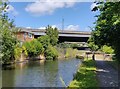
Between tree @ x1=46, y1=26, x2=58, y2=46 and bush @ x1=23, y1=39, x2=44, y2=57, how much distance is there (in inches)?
761

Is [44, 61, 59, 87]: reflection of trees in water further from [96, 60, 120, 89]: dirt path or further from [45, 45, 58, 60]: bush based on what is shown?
[45, 45, 58, 60]: bush

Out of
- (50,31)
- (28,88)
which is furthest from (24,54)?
(28,88)

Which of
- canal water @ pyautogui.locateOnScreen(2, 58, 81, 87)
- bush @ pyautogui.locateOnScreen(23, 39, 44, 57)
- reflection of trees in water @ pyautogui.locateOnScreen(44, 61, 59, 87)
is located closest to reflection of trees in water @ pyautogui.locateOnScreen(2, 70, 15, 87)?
canal water @ pyautogui.locateOnScreen(2, 58, 81, 87)

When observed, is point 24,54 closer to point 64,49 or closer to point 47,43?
point 47,43

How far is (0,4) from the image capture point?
116 feet

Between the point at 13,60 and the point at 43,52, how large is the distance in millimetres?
24140

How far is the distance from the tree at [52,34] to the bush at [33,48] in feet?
63.4

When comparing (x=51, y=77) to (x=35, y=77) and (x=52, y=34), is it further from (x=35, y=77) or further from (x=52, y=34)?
(x=52, y=34)

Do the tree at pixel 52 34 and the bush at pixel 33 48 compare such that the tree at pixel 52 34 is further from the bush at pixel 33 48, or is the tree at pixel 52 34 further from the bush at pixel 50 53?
the bush at pixel 33 48

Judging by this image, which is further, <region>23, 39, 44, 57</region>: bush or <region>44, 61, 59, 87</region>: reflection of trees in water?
<region>23, 39, 44, 57</region>: bush

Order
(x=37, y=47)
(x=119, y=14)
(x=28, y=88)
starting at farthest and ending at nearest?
(x=37, y=47)
(x=28, y=88)
(x=119, y=14)

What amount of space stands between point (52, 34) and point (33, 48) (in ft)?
74.1

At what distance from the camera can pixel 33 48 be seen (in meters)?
86.4

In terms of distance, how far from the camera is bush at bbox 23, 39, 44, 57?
8509 cm
